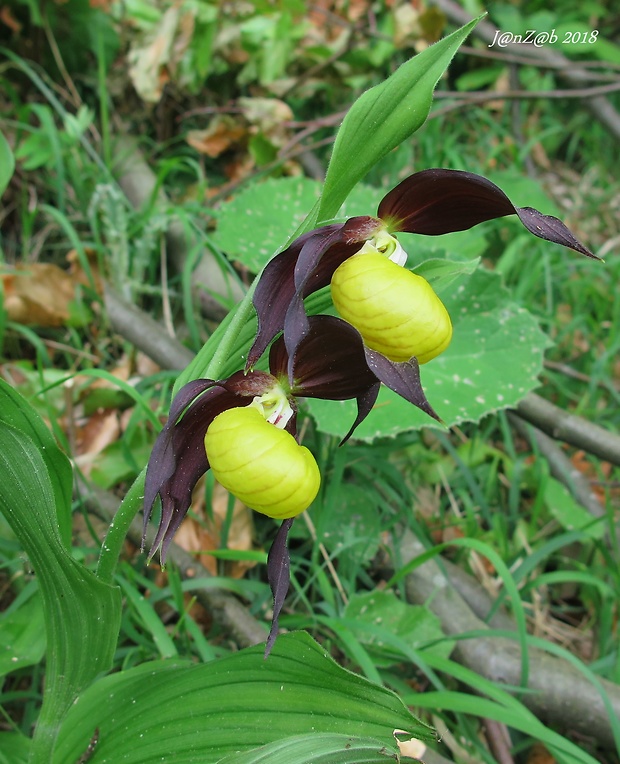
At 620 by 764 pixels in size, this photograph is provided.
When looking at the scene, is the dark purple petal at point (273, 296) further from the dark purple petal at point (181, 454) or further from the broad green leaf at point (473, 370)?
the broad green leaf at point (473, 370)

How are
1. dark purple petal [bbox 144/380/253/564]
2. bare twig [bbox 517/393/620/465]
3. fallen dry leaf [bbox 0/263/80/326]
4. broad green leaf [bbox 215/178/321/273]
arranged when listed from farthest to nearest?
fallen dry leaf [bbox 0/263/80/326] → broad green leaf [bbox 215/178/321/273] → bare twig [bbox 517/393/620/465] → dark purple petal [bbox 144/380/253/564]

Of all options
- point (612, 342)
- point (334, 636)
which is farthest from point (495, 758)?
point (612, 342)

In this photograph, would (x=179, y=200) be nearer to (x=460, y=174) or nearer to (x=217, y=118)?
(x=217, y=118)

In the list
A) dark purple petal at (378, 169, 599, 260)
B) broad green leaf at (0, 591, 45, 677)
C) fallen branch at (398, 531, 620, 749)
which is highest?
dark purple petal at (378, 169, 599, 260)

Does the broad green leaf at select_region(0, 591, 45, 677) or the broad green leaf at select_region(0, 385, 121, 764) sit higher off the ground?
the broad green leaf at select_region(0, 385, 121, 764)

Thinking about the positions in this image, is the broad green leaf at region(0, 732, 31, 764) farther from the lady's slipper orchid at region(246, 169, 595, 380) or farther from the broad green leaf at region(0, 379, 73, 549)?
the lady's slipper orchid at region(246, 169, 595, 380)

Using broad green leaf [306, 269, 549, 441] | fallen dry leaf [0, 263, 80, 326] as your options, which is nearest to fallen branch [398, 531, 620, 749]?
broad green leaf [306, 269, 549, 441]

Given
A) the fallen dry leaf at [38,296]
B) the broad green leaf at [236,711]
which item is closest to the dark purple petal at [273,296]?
the broad green leaf at [236,711]

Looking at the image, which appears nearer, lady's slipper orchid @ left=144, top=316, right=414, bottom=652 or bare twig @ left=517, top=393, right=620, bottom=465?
lady's slipper orchid @ left=144, top=316, right=414, bottom=652
